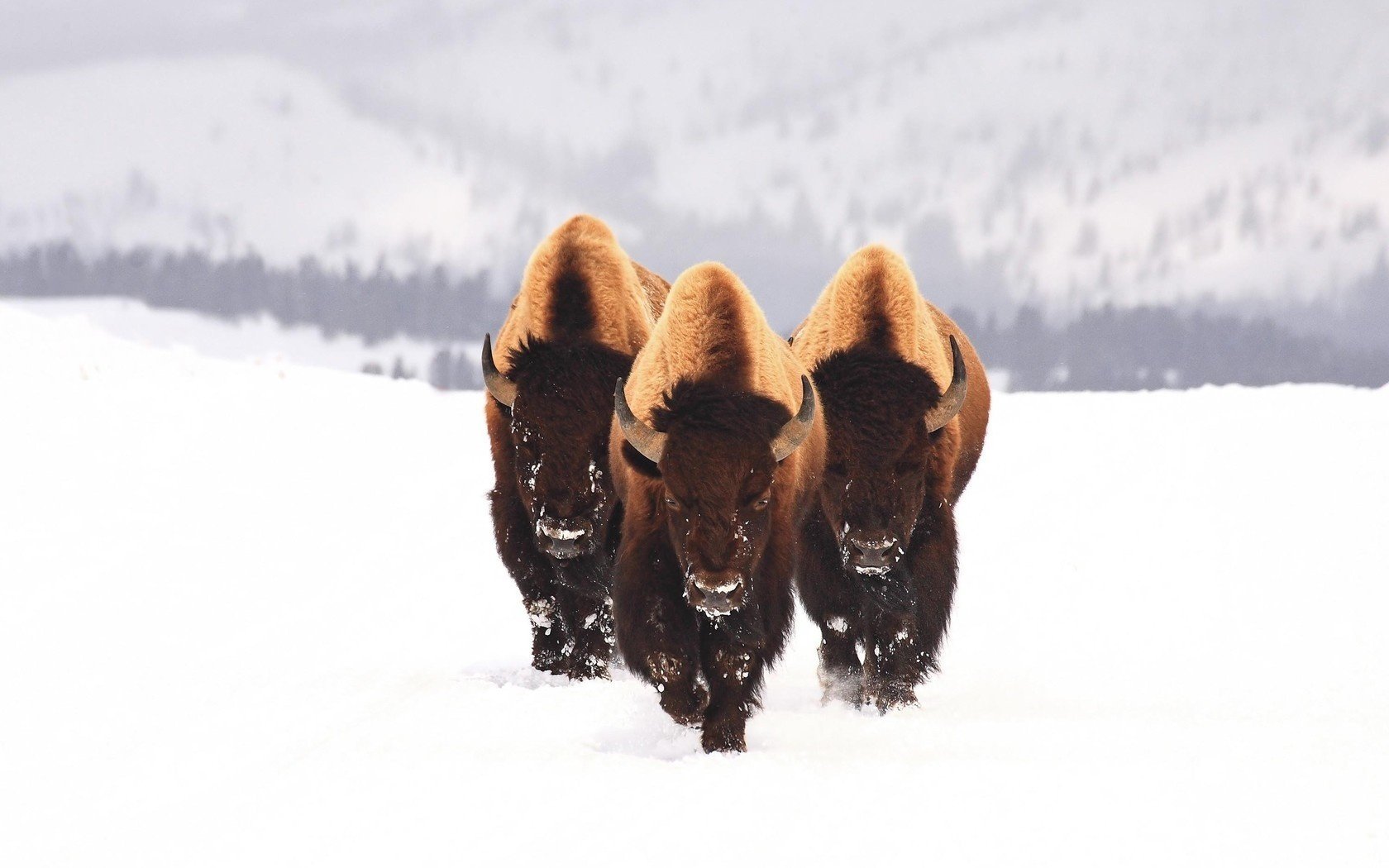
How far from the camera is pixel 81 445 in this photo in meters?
12.2

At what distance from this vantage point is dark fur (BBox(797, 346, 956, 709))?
276 inches

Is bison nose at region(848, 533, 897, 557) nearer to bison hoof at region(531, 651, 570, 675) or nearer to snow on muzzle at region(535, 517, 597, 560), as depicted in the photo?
snow on muzzle at region(535, 517, 597, 560)

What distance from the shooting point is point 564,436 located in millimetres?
6949

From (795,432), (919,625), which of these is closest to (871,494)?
(919,625)

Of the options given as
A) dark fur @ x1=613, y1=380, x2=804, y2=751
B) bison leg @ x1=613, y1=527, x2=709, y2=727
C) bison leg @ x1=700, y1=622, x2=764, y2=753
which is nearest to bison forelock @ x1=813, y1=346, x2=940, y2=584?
dark fur @ x1=613, y1=380, x2=804, y2=751

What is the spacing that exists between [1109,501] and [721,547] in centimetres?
1013

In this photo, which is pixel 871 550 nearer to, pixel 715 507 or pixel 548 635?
pixel 715 507

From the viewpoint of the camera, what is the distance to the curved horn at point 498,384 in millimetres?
7266

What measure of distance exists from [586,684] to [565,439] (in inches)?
53.3

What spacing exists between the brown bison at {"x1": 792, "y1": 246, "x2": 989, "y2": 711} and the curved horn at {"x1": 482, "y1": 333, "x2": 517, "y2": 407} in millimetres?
1726

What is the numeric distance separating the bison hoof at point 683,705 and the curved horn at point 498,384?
2105 mm

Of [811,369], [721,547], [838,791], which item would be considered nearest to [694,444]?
[721,547]

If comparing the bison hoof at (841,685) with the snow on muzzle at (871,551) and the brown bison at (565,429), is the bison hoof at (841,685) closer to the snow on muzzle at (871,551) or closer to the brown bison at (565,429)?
the snow on muzzle at (871,551)

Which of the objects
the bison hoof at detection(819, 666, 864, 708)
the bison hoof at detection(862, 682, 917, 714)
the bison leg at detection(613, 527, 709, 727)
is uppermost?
the bison leg at detection(613, 527, 709, 727)
